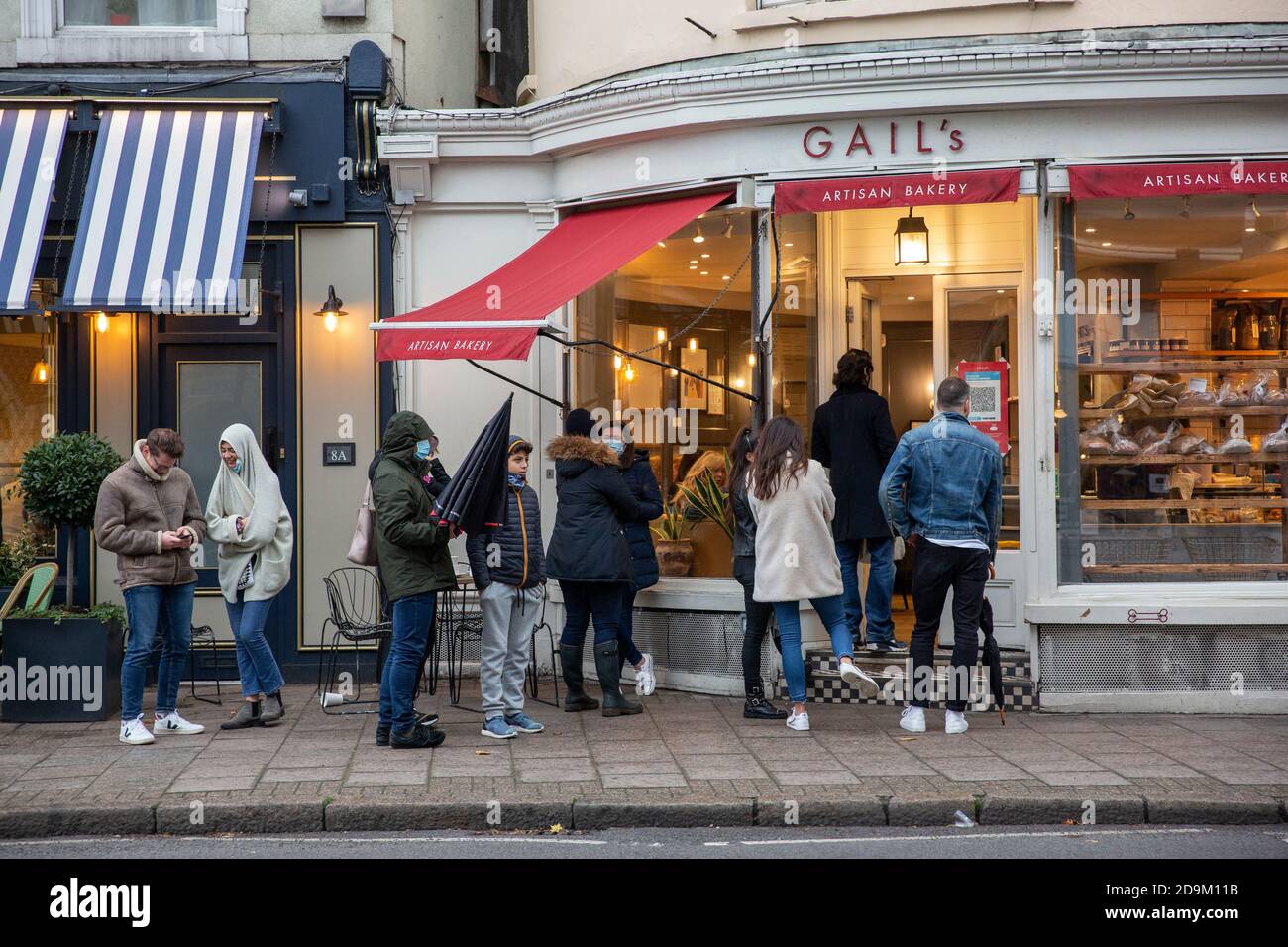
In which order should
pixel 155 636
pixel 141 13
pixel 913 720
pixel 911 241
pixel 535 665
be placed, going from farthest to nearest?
pixel 141 13
pixel 911 241
pixel 535 665
pixel 155 636
pixel 913 720

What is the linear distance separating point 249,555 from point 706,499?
135 inches

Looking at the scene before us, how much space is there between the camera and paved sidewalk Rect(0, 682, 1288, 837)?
6750 mm

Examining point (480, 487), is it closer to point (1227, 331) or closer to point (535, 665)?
point (535, 665)

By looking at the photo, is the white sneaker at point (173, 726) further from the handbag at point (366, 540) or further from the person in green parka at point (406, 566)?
the handbag at point (366, 540)

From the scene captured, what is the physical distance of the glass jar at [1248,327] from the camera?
32.3 feet

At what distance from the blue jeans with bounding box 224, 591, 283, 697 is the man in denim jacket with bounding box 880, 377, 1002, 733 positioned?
13.5 ft


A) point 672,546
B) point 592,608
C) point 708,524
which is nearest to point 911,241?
point 708,524

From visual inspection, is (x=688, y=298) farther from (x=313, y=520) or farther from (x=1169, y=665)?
(x=1169, y=665)

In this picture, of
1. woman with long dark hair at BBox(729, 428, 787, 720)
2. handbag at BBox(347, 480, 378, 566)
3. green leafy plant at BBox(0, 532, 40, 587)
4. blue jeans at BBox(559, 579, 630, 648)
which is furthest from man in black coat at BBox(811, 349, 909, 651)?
green leafy plant at BBox(0, 532, 40, 587)

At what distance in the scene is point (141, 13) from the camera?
11234mm

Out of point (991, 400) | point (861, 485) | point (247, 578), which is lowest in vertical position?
point (247, 578)

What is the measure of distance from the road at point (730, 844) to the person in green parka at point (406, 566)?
59.7 inches

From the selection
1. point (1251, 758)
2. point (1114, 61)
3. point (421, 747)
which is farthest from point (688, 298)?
point (1251, 758)

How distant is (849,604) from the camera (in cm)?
990
